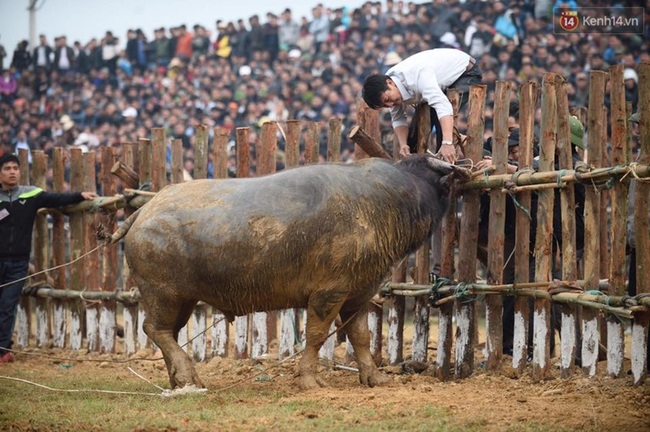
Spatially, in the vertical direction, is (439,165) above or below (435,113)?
below

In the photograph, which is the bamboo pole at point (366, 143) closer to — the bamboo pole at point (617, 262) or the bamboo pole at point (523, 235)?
the bamboo pole at point (523, 235)

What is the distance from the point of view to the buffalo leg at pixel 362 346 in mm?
8336

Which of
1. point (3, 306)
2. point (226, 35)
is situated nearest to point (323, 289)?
point (3, 306)

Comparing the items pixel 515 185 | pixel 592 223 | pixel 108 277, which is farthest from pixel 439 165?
pixel 108 277

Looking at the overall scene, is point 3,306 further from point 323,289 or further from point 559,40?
point 559,40

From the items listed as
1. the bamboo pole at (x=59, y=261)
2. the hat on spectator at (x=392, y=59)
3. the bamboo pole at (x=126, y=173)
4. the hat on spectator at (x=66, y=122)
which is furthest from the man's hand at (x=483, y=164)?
the hat on spectator at (x=66, y=122)

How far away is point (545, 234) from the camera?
8062 millimetres

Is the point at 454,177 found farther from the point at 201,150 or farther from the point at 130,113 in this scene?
the point at 130,113

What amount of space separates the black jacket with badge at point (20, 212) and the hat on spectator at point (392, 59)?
26.8ft

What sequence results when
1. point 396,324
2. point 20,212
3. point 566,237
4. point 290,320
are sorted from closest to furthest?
point 566,237
point 396,324
point 290,320
point 20,212

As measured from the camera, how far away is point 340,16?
20.4 metres

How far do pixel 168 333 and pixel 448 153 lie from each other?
268 centimetres

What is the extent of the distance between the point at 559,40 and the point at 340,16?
4.86 metres

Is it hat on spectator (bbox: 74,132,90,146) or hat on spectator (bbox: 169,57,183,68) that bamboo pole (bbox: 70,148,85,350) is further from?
hat on spectator (bbox: 169,57,183,68)
